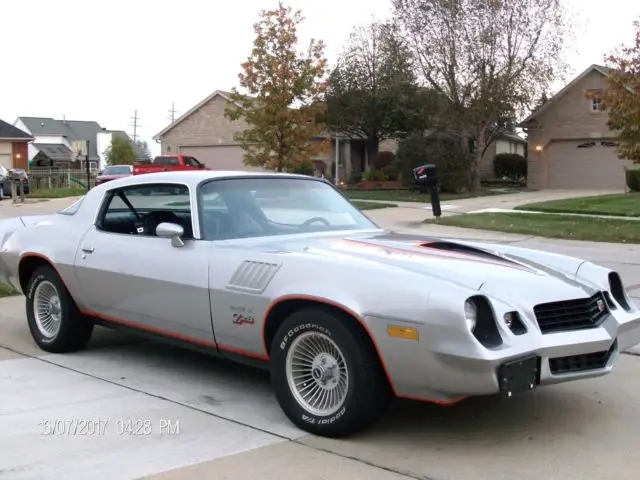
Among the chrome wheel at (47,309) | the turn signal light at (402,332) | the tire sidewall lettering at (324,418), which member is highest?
the turn signal light at (402,332)

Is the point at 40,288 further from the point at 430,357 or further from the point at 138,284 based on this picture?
the point at 430,357

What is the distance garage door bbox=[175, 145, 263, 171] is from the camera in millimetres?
41031

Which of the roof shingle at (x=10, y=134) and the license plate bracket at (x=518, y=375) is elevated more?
the roof shingle at (x=10, y=134)

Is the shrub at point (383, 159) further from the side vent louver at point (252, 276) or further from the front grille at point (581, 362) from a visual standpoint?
the front grille at point (581, 362)

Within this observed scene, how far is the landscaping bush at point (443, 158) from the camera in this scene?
28328 millimetres

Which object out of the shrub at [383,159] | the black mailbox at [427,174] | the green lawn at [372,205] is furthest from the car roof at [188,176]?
the shrub at [383,159]

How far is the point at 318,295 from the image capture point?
3.98 m

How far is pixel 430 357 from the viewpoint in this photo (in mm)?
3605

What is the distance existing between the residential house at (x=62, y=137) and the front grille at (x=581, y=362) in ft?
242

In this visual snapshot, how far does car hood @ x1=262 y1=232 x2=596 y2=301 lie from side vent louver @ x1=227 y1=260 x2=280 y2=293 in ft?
0.78

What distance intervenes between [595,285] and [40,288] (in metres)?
4.21

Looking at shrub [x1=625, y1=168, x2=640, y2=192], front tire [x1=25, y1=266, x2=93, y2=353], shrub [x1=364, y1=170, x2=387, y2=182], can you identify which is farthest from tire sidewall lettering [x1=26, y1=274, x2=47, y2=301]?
shrub [x1=364, y1=170, x2=387, y2=182]

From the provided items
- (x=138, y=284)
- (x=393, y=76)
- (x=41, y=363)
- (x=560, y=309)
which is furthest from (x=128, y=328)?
(x=393, y=76)

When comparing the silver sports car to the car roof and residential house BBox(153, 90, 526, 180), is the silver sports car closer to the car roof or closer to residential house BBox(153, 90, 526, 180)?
the car roof
